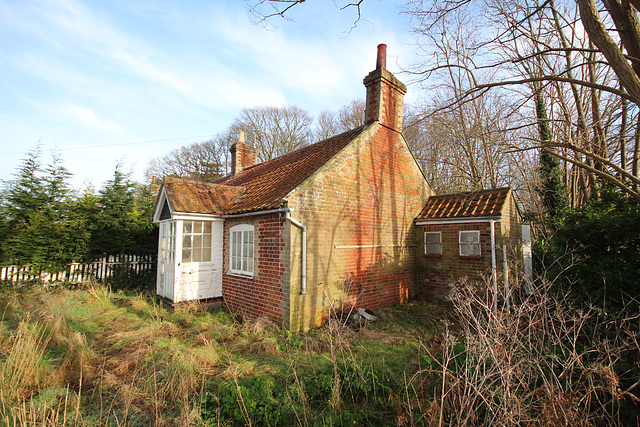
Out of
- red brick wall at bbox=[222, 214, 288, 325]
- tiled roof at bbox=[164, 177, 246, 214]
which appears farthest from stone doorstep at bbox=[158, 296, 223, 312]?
tiled roof at bbox=[164, 177, 246, 214]

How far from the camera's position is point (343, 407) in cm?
404

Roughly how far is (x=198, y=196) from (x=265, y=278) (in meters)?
3.70

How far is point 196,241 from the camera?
Result: 9508 millimetres

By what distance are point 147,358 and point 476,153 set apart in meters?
20.5

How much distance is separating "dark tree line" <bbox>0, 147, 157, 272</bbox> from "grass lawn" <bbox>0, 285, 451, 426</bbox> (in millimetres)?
2570

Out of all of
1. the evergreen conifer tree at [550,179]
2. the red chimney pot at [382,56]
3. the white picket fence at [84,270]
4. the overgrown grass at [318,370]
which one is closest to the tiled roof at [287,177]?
the red chimney pot at [382,56]

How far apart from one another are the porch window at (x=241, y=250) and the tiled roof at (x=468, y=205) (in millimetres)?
6020

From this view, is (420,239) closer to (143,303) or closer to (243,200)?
(243,200)

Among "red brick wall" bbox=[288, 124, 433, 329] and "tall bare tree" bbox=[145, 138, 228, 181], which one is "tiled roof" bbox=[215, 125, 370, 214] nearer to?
"red brick wall" bbox=[288, 124, 433, 329]

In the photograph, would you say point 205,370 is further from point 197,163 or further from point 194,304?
point 197,163

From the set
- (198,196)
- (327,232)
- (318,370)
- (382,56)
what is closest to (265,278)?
(327,232)

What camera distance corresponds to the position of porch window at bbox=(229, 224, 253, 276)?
8.81m

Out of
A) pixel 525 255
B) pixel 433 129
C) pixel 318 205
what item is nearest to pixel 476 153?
pixel 433 129

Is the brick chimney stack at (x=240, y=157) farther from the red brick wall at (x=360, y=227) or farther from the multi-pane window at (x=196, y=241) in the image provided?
the red brick wall at (x=360, y=227)
